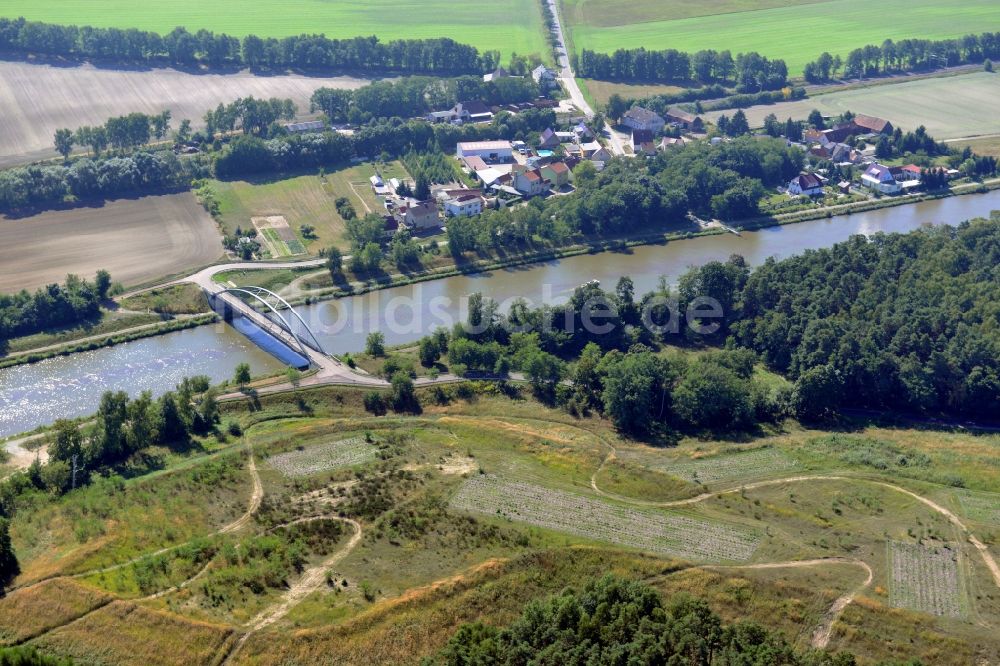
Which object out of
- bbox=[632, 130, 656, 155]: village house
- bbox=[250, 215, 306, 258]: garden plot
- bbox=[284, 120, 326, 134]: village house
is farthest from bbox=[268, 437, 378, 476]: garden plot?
bbox=[632, 130, 656, 155]: village house

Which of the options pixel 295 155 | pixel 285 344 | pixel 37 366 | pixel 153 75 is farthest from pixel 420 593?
pixel 153 75

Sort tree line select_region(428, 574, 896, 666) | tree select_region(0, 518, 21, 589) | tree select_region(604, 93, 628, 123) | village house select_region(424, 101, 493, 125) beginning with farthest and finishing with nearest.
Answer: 1. tree select_region(604, 93, 628, 123)
2. village house select_region(424, 101, 493, 125)
3. tree select_region(0, 518, 21, 589)
4. tree line select_region(428, 574, 896, 666)

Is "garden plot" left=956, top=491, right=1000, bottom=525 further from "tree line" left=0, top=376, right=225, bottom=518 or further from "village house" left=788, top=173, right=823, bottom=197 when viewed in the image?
"village house" left=788, top=173, right=823, bottom=197

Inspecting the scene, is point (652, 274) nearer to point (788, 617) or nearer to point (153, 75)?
point (788, 617)

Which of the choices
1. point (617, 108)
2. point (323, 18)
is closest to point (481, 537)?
point (617, 108)

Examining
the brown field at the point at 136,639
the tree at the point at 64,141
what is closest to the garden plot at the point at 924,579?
the brown field at the point at 136,639

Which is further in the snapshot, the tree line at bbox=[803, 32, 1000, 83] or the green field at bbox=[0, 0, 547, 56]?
the green field at bbox=[0, 0, 547, 56]
